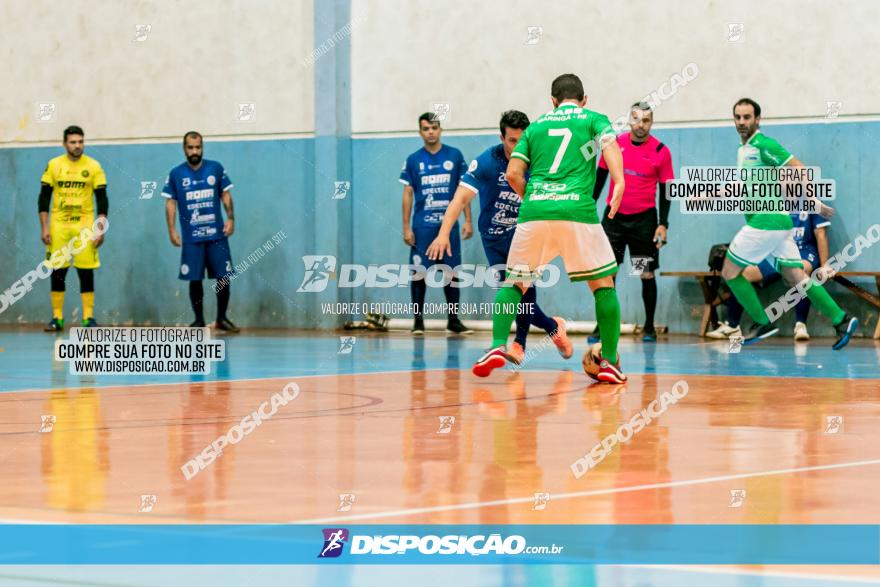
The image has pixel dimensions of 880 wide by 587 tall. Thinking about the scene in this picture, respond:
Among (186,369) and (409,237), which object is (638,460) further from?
(409,237)

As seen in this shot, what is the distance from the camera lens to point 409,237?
18.0 metres

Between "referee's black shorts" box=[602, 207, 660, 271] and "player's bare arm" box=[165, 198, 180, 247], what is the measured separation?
5858mm

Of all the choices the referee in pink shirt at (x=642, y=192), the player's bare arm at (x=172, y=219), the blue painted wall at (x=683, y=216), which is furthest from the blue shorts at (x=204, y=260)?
the referee in pink shirt at (x=642, y=192)

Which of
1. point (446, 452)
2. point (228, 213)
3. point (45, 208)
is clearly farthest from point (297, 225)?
point (446, 452)

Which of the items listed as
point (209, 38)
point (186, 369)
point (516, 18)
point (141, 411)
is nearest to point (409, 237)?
point (516, 18)

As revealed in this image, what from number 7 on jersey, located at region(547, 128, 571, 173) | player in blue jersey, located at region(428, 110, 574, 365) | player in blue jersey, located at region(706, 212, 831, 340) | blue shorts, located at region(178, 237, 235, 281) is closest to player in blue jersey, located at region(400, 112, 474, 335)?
blue shorts, located at region(178, 237, 235, 281)

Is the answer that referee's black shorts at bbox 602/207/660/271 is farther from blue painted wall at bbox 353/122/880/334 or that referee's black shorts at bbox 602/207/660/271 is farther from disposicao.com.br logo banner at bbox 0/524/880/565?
disposicao.com.br logo banner at bbox 0/524/880/565

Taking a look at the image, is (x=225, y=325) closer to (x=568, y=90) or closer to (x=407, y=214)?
(x=407, y=214)

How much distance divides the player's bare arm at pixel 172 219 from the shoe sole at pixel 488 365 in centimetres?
939

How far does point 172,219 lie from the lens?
1869 centimetres

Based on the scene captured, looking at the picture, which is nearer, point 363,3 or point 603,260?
point 603,260

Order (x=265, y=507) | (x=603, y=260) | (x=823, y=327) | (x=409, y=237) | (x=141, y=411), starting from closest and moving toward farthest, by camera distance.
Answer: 1. (x=265, y=507)
2. (x=141, y=411)
3. (x=603, y=260)
4. (x=823, y=327)
5. (x=409, y=237)

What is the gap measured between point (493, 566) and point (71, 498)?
1843 mm

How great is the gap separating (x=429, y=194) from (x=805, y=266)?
479cm
